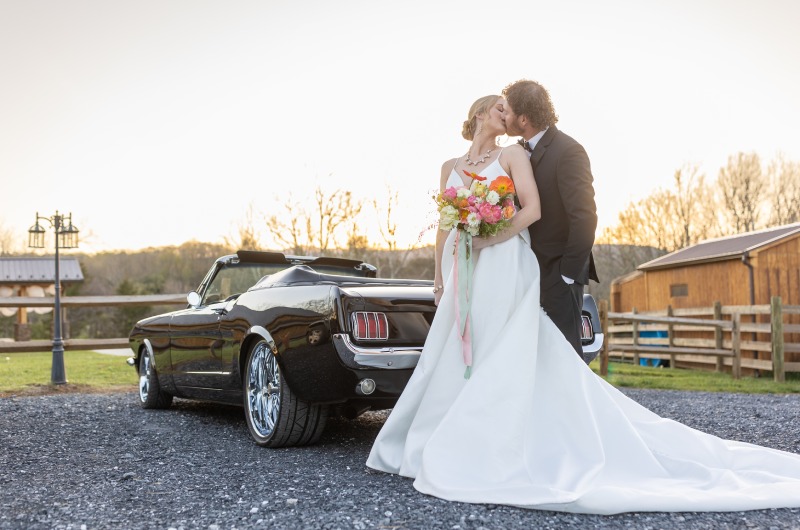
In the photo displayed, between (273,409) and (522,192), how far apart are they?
2.37 m

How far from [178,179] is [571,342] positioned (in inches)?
728

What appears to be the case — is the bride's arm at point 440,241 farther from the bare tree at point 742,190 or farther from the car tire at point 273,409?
the bare tree at point 742,190

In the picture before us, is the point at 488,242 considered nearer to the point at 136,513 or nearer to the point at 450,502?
the point at 450,502

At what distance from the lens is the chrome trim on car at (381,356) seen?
456cm

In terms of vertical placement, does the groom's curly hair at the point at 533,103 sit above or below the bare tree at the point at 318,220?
below

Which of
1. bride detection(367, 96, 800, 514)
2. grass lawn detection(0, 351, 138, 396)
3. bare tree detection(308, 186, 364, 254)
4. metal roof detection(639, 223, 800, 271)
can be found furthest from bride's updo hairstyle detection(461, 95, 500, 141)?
bare tree detection(308, 186, 364, 254)

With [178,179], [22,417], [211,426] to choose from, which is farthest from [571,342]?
[178,179]

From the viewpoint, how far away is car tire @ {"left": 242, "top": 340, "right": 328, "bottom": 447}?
5066 millimetres

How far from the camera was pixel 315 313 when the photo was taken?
4.80 metres

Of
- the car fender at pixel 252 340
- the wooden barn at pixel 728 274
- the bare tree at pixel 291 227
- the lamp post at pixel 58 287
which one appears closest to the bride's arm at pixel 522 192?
the car fender at pixel 252 340

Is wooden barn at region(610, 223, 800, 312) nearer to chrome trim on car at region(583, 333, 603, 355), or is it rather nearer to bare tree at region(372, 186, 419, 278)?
bare tree at region(372, 186, 419, 278)

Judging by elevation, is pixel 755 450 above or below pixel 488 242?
below

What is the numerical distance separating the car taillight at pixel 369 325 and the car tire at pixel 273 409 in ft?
2.38

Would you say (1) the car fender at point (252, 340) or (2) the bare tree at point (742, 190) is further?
(2) the bare tree at point (742, 190)
